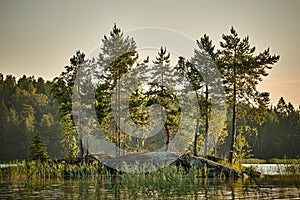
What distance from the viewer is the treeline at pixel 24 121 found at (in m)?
81.8

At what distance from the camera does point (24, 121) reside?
8506 cm

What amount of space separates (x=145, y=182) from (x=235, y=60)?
67.1 ft

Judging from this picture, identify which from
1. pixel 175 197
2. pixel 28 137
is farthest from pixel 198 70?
pixel 28 137

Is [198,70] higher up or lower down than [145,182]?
higher up

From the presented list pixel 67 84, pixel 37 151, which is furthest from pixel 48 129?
pixel 37 151

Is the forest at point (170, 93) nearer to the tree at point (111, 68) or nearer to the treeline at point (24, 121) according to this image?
the tree at point (111, 68)

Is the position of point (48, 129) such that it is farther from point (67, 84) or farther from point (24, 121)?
point (67, 84)

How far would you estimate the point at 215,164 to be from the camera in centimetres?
3362

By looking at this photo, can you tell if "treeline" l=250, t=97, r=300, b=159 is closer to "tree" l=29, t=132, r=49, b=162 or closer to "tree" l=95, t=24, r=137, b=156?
"tree" l=95, t=24, r=137, b=156

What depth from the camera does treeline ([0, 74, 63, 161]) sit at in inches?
3221

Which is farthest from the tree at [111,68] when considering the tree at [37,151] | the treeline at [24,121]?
the treeline at [24,121]

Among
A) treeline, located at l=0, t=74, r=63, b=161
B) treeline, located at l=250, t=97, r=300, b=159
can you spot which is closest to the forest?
treeline, located at l=250, t=97, r=300, b=159

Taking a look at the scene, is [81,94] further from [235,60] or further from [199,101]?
[235,60]

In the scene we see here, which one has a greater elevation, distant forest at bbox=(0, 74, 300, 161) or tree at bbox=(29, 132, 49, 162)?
distant forest at bbox=(0, 74, 300, 161)
